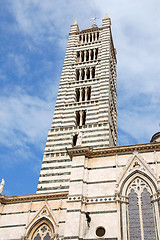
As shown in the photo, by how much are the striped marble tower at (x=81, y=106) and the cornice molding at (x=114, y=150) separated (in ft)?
3.42

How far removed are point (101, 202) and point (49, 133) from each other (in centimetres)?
1230

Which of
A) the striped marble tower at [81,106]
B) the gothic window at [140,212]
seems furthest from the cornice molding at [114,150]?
the gothic window at [140,212]

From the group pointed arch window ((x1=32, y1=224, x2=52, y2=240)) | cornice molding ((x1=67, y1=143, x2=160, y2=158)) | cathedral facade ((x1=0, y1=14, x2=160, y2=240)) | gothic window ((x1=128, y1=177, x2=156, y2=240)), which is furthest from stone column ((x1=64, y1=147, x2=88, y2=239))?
pointed arch window ((x1=32, y1=224, x2=52, y2=240))

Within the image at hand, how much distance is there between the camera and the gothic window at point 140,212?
12305 millimetres

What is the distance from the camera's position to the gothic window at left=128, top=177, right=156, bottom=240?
1230 centimetres

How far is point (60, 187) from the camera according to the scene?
20.8 m

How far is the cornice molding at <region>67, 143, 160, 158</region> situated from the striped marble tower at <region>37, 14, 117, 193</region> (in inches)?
41.1

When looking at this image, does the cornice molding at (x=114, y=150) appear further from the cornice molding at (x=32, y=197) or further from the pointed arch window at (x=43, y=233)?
the pointed arch window at (x=43, y=233)

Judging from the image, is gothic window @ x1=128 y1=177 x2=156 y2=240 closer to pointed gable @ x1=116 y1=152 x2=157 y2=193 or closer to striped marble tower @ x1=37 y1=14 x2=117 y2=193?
pointed gable @ x1=116 y1=152 x2=157 y2=193

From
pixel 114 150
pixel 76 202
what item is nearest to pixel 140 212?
pixel 76 202

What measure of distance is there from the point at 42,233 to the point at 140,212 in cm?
522

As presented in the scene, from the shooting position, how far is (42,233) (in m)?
14.8

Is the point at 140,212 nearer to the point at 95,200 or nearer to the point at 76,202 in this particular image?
the point at 95,200

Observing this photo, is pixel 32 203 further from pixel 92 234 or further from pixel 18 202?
pixel 92 234
